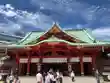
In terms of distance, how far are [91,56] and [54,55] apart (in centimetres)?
432

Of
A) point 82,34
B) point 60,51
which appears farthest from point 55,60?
point 82,34

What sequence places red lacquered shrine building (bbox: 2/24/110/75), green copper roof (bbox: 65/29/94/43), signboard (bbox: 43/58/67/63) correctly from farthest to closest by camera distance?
green copper roof (bbox: 65/29/94/43), signboard (bbox: 43/58/67/63), red lacquered shrine building (bbox: 2/24/110/75)

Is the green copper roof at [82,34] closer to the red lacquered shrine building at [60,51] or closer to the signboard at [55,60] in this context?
the red lacquered shrine building at [60,51]

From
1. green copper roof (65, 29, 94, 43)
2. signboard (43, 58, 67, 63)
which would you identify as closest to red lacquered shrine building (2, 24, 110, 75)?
signboard (43, 58, 67, 63)

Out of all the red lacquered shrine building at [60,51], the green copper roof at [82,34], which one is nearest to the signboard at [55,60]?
the red lacquered shrine building at [60,51]

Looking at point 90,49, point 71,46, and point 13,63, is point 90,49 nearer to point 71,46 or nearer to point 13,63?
point 71,46

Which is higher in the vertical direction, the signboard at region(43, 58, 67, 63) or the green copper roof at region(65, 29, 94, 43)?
the green copper roof at region(65, 29, 94, 43)

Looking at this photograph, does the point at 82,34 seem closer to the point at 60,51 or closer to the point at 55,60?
the point at 60,51

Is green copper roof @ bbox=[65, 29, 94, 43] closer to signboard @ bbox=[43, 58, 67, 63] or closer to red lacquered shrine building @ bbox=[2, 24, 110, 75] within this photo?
red lacquered shrine building @ bbox=[2, 24, 110, 75]

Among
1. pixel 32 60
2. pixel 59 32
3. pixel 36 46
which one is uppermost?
pixel 59 32

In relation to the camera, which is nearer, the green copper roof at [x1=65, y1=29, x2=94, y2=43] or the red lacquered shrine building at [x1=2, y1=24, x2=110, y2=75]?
the red lacquered shrine building at [x1=2, y1=24, x2=110, y2=75]


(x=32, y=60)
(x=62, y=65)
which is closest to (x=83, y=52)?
(x=62, y=65)

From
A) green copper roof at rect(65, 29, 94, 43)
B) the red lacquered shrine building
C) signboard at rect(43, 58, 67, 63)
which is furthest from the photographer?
green copper roof at rect(65, 29, 94, 43)

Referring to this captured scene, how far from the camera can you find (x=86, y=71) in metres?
27.3
